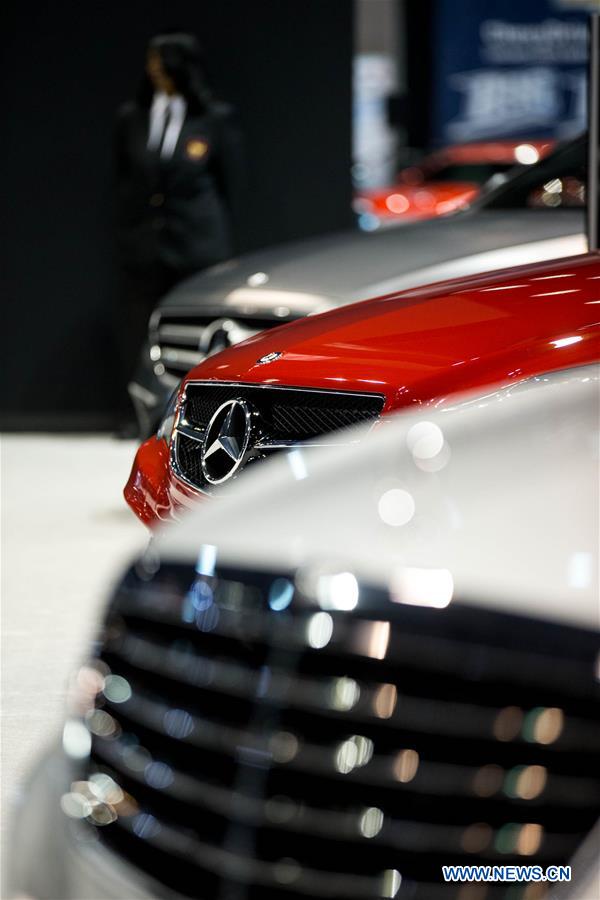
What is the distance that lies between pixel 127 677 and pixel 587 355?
1058 mm

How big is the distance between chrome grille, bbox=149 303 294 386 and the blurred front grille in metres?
2.46

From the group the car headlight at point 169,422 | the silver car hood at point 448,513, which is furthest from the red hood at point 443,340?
the silver car hood at point 448,513

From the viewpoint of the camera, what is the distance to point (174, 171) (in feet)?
19.1

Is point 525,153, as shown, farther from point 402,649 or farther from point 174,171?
point 402,649

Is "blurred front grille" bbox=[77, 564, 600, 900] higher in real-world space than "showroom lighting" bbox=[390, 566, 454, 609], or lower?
lower

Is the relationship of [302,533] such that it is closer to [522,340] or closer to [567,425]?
[567,425]

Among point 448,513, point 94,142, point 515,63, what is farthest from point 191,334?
point 515,63

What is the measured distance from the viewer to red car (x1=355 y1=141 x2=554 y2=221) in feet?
43.2

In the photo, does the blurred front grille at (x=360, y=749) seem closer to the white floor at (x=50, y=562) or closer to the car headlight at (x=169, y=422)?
the white floor at (x=50, y=562)

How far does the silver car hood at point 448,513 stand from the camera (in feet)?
3.26

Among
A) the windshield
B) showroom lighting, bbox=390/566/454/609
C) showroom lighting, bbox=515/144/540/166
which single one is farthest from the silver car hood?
showroom lighting, bbox=515/144/540/166

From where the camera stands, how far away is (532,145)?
14.3 m

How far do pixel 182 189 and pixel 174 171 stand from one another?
0.28 ft

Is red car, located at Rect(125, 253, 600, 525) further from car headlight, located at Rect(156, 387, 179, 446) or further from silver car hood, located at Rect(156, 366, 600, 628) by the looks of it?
silver car hood, located at Rect(156, 366, 600, 628)
